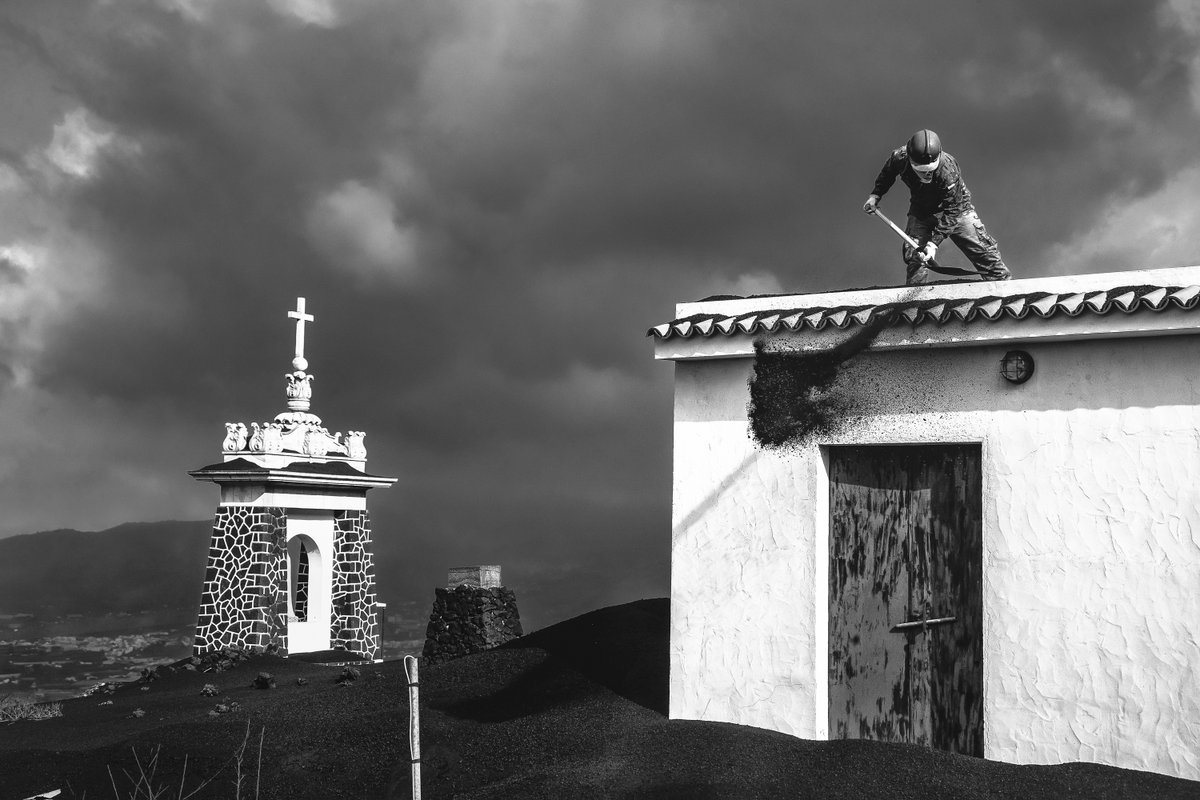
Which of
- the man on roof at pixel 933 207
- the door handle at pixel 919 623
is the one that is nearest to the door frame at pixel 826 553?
the door handle at pixel 919 623

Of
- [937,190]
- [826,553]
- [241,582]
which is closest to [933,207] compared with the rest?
[937,190]

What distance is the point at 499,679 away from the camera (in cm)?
1145

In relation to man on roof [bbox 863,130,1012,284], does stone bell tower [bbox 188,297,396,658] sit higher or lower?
lower

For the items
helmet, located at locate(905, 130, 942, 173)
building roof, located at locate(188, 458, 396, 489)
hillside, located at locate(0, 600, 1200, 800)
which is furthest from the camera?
building roof, located at locate(188, 458, 396, 489)

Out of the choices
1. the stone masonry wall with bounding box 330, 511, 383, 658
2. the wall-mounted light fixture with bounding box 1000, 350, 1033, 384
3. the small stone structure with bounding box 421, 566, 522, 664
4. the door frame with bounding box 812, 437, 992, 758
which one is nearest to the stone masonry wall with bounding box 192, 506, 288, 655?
the stone masonry wall with bounding box 330, 511, 383, 658

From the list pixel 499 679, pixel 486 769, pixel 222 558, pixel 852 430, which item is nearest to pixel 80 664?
pixel 222 558

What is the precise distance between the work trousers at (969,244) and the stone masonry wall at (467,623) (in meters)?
7.71

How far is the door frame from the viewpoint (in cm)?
820

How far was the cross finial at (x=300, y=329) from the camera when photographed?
18562 mm

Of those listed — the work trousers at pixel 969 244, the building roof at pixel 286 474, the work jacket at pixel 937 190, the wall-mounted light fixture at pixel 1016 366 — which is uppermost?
the work jacket at pixel 937 190

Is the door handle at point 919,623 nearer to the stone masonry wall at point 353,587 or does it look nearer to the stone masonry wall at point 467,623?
the stone masonry wall at point 467,623

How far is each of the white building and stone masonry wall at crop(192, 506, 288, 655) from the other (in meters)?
10.2

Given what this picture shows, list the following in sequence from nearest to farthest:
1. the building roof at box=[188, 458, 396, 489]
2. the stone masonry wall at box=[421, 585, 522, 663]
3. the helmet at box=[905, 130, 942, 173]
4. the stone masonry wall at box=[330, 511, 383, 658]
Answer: the helmet at box=[905, 130, 942, 173] → the stone masonry wall at box=[421, 585, 522, 663] → the building roof at box=[188, 458, 396, 489] → the stone masonry wall at box=[330, 511, 383, 658]

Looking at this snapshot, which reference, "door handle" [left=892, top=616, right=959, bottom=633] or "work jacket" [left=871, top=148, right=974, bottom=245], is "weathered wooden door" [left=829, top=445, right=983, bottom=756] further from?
"work jacket" [left=871, top=148, right=974, bottom=245]
